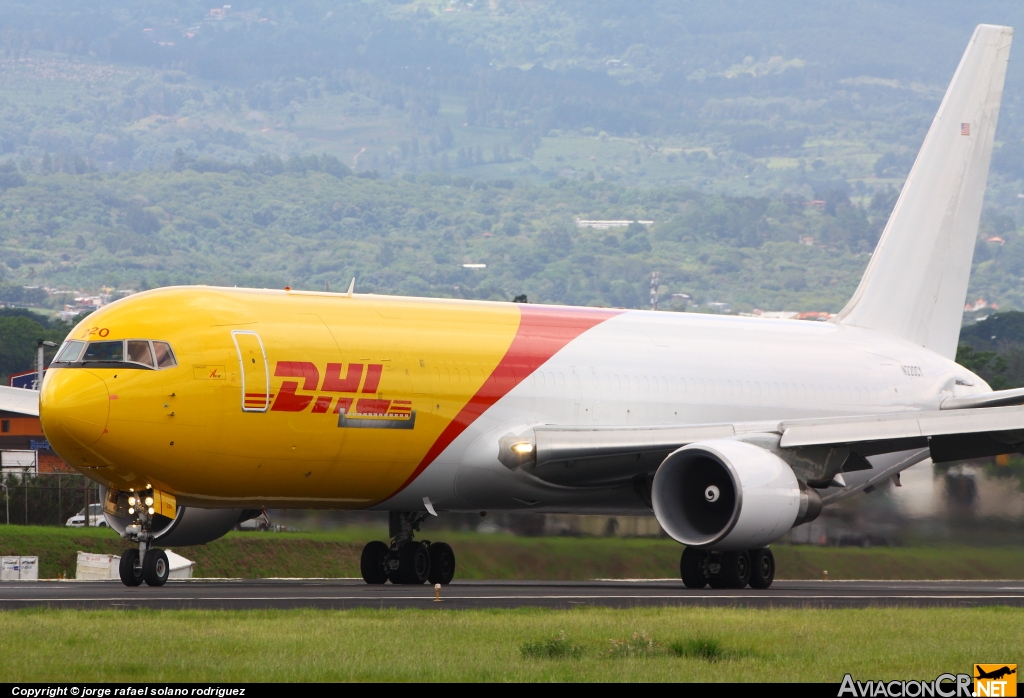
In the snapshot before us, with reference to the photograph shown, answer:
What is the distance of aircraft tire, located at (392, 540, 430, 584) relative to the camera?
86.5 feet

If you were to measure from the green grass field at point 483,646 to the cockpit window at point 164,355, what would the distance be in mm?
5677

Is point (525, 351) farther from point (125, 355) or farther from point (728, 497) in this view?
point (125, 355)

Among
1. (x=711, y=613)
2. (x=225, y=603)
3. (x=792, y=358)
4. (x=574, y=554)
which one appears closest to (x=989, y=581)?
(x=792, y=358)

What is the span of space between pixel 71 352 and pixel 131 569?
120 inches

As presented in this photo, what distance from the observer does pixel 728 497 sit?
24.1 metres

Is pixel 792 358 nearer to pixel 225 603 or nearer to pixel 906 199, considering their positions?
pixel 906 199

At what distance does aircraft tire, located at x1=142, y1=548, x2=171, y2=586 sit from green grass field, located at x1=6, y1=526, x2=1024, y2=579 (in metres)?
5.63

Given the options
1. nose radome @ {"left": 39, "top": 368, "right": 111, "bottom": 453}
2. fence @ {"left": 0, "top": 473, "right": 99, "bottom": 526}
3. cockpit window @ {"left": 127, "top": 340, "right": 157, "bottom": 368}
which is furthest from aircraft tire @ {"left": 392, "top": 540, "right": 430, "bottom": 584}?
fence @ {"left": 0, "top": 473, "right": 99, "bottom": 526}

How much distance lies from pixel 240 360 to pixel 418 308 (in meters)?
3.82

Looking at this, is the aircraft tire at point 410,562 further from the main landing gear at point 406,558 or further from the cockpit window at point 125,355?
the cockpit window at point 125,355

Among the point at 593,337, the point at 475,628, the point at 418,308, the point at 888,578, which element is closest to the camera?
the point at 475,628

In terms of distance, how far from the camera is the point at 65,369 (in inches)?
850

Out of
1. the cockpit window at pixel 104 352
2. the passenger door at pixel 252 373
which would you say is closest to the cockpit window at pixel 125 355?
the cockpit window at pixel 104 352

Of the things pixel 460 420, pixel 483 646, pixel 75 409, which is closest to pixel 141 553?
pixel 75 409
